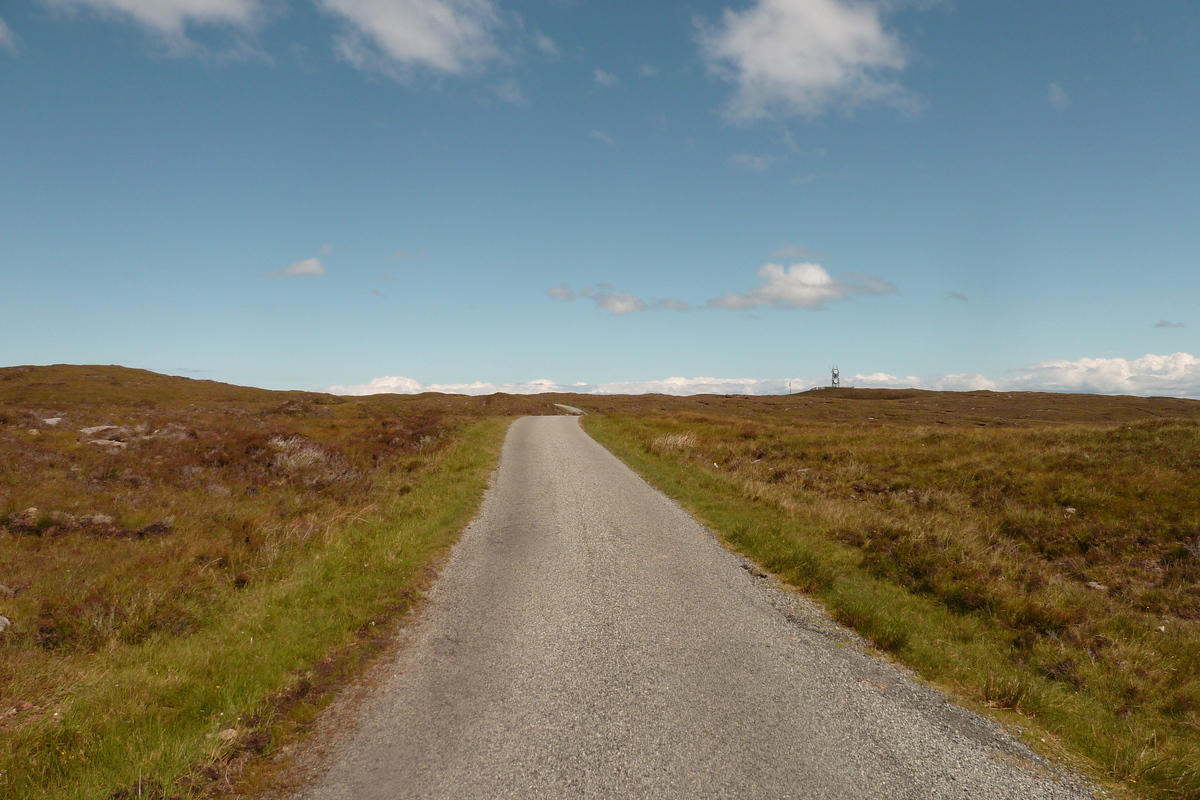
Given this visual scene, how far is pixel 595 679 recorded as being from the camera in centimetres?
629

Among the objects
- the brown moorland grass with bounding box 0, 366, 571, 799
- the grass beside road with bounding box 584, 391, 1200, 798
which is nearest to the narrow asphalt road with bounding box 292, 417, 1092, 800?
the grass beside road with bounding box 584, 391, 1200, 798

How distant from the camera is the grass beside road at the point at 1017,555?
6664mm

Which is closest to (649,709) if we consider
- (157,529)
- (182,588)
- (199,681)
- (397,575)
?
(199,681)

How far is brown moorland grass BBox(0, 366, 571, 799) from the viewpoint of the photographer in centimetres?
509

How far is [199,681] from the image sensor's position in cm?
608

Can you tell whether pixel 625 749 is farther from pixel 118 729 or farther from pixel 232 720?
pixel 118 729

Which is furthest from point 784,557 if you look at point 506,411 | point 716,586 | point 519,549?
point 506,411

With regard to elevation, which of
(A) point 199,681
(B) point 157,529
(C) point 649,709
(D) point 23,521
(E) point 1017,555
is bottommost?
(E) point 1017,555

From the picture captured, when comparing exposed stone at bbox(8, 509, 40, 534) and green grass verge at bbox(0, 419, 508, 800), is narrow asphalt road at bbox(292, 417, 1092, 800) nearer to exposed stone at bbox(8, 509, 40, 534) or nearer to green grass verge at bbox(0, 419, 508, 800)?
green grass verge at bbox(0, 419, 508, 800)

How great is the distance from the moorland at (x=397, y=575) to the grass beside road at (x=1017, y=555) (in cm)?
6

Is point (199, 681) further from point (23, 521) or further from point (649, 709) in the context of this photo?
point (23, 521)

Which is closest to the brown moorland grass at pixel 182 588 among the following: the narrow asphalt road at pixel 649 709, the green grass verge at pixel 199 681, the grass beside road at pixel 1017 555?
the green grass verge at pixel 199 681

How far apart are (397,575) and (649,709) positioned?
19.8ft

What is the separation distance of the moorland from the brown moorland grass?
40 millimetres
